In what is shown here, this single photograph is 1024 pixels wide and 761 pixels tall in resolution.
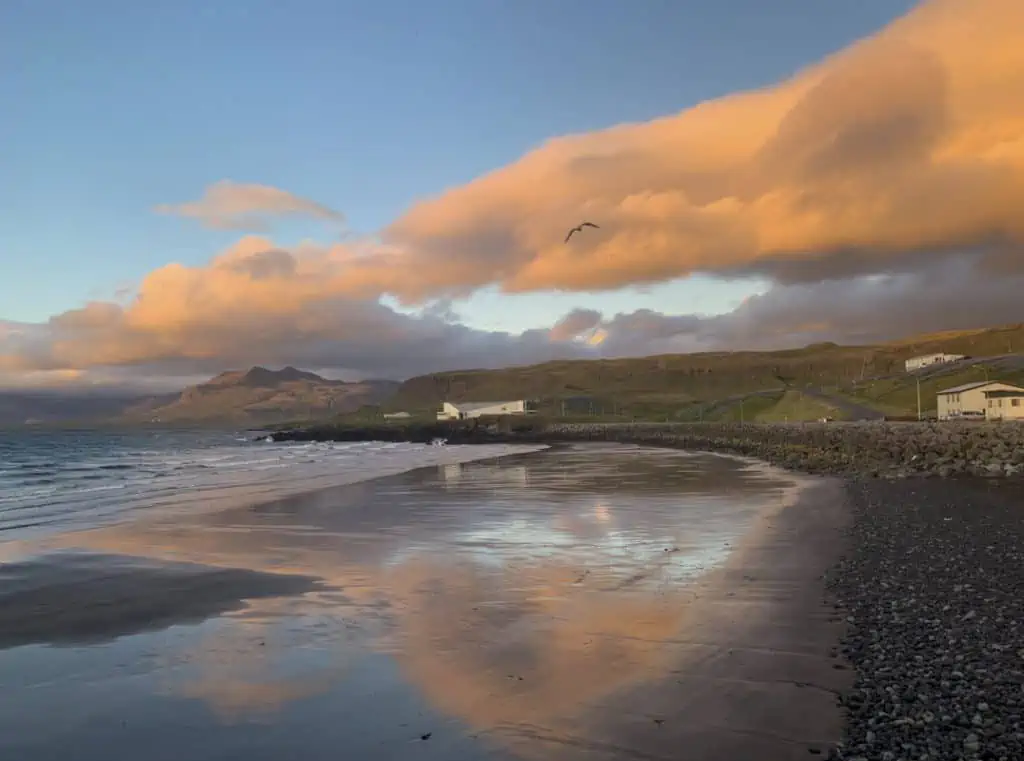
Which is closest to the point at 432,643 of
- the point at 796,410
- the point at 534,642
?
the point at 534,642

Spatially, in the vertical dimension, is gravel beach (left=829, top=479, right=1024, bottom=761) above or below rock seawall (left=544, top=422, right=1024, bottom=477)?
above

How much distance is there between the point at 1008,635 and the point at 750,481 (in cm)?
2922

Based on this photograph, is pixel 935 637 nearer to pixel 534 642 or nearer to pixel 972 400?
pixel 534 642

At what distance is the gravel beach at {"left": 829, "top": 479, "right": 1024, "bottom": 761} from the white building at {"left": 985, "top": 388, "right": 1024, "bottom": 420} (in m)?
78.1

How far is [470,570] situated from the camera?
17500mm

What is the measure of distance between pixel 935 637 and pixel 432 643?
272 inches

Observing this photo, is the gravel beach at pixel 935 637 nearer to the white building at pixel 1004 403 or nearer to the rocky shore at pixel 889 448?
the rocky shore at pixel 889 448

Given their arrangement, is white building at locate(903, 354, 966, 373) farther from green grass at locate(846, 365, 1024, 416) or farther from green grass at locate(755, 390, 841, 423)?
green grass at locate(755, 390, 841, 423)

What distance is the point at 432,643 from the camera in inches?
467

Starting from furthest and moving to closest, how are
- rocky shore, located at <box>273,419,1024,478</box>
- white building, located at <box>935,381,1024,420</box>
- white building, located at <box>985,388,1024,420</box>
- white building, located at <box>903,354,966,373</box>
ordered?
white building, located at <box>903,354,966,373</box> → white building, located at <box>935,381,1024,420</box> → white building, located at <box>985,388,1024,420</box> → rocky shore, located at <box>273,419,1024,478</box>

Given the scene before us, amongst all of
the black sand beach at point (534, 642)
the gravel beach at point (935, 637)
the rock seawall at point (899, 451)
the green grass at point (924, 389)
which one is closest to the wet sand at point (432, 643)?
the black sand beach at point (534, 642)

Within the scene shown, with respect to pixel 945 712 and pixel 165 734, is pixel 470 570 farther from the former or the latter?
pixel 945 712

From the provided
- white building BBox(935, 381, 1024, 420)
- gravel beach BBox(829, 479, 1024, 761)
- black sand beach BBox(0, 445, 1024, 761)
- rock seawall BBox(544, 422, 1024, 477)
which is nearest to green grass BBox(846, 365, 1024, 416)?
white building BBox(935, 381, 1024, 420)

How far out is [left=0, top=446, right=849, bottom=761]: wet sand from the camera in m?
8.38
